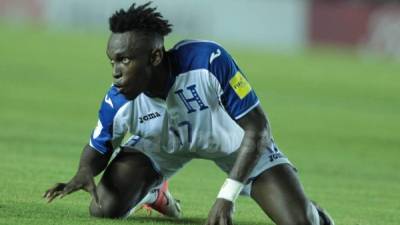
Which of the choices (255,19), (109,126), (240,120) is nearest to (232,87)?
(240,120)

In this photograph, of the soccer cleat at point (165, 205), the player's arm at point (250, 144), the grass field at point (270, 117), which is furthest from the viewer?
the grass field at point (270, 117)

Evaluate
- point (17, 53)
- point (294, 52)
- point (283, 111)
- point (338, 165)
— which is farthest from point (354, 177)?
point (294, 52)

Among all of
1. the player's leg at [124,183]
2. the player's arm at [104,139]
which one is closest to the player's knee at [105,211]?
the player's leg at [124,183]

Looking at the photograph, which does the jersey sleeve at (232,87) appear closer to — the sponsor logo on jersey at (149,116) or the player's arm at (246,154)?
the player's arm at (246,154)

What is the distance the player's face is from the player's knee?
3.41 ft

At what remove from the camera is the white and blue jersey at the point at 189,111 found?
7.32 m

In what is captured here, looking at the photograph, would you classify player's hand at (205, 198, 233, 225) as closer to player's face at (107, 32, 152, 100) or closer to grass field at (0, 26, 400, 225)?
player's face at (107, 32, 152, 100)

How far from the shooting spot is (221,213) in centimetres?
688

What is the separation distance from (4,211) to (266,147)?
190 cm

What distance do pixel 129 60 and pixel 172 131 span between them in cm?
82

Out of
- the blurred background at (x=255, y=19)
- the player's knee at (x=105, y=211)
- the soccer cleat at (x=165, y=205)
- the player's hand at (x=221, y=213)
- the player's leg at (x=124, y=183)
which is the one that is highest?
the player's hand at (x=221, y=213)

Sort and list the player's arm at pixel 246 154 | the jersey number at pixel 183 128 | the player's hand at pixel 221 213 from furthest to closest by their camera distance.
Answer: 1. the jersey number at pixel 183 128
2. the player's arm at pixel 246 154
3. the player's hand at pixel 221 213

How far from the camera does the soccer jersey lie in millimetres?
7312

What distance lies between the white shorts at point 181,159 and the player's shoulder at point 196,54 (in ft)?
2.79
